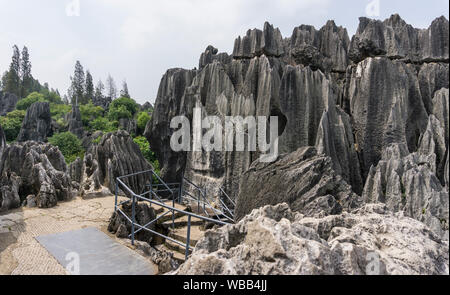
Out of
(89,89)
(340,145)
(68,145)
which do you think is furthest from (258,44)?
(89,89)

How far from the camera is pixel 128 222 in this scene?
481cm

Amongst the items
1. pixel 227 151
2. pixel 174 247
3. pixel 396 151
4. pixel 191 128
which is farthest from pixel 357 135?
pixel 174 247

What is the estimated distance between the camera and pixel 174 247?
4883 mm

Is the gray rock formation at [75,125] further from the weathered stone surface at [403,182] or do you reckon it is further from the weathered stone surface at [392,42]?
Answer: the weathered stone surface at [403,182]

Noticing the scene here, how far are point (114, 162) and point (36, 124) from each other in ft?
102

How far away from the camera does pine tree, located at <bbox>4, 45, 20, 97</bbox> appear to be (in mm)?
49406

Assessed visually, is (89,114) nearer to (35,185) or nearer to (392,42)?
(35,185)

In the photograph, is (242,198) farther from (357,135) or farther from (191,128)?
(191,128)

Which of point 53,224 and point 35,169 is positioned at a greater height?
point 35,169

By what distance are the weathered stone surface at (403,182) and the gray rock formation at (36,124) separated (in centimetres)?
3643

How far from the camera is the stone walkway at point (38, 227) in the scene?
3.31m

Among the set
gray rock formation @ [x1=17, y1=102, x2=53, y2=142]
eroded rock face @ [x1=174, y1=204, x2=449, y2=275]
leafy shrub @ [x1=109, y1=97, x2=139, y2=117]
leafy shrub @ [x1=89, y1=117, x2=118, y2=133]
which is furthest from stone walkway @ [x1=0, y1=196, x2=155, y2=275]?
leafy shrub @ [x1=109, y1=97, x2=139, y2=117]

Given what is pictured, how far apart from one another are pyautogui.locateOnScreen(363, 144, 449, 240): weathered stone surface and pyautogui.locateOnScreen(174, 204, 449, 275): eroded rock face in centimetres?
405
